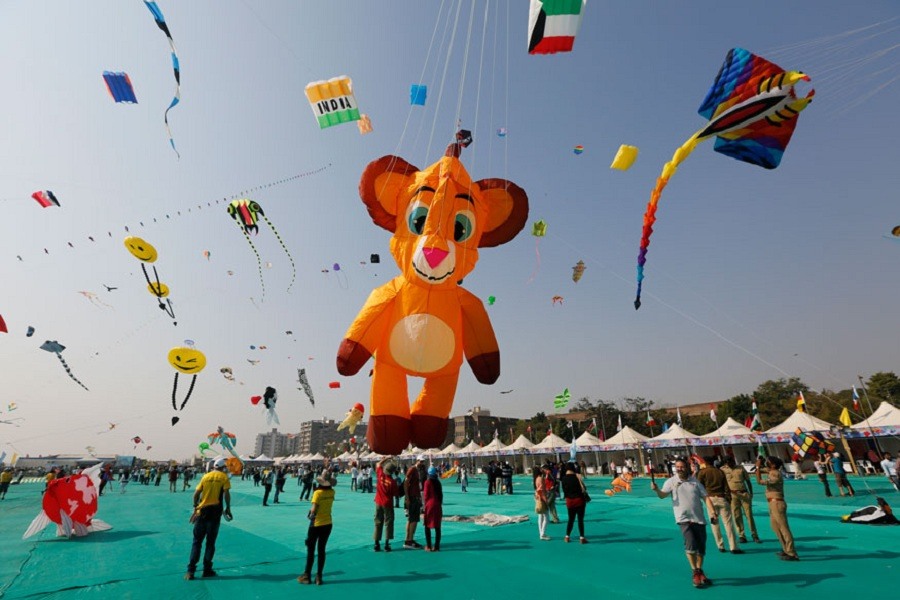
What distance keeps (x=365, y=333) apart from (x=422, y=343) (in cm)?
110

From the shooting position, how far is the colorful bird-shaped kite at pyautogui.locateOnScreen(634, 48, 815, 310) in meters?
5.25

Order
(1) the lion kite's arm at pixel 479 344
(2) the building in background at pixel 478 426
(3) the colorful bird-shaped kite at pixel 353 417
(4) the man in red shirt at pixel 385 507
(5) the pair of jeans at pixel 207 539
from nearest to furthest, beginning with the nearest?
(5) the pair of jeans at pixel 207 539, (4) the man in red shirt at pixel 385 507, (1) the lion kite's arm at pixel 479 344, (3) the colorful bird-shaped kite at pixel 353 417, (2) the building in background at pixel 478 426

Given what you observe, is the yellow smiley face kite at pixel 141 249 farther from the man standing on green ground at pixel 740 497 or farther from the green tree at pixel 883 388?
the green tree at pixel 883 388

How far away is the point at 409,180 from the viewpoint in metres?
8.54

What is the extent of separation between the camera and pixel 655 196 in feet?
18.9

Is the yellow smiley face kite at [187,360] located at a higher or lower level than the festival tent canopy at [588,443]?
higher

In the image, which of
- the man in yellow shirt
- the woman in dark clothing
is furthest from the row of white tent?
the man in yellow shirt

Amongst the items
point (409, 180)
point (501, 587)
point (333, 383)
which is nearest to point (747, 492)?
point (501, 587)

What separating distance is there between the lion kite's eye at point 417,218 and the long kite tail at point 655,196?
12.2ft

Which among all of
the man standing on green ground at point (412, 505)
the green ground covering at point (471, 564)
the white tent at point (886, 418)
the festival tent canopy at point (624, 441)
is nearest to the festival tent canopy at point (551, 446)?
the festival tent canopy at point (624, 441)

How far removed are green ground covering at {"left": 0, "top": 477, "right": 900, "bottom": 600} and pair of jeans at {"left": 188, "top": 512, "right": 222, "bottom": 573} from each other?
0.71 feet

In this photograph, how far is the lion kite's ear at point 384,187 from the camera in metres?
8.45

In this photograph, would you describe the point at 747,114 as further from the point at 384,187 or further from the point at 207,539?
the point at 207,539

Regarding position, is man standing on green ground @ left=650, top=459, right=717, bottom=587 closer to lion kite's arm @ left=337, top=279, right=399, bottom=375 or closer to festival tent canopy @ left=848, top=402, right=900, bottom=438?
lion kite's arm @ left=337, top=279, right=399, bottom=375
